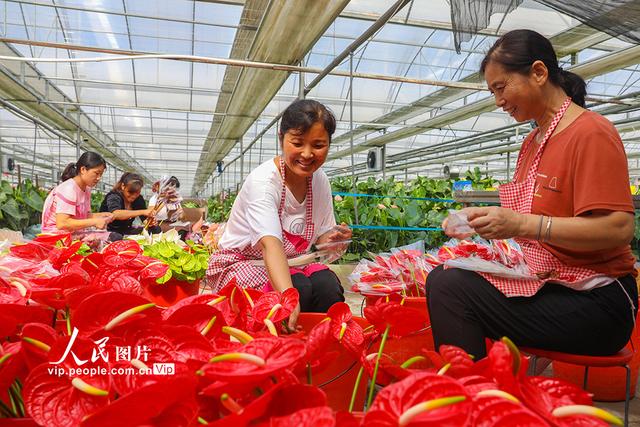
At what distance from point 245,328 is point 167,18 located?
7489 mm

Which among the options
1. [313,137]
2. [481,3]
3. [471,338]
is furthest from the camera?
[481,3]

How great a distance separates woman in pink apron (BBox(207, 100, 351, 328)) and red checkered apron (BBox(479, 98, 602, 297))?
24.1 inches

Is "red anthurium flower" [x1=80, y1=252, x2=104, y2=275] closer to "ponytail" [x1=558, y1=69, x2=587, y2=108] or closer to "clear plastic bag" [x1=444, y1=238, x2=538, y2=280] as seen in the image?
"clear plastic bag" [x1=444, y1=238, x2=538, y2=280]

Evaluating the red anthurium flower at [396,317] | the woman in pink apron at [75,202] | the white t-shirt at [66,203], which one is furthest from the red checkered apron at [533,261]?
the white t-shirt at [66,203]

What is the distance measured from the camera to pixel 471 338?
1.36 metres

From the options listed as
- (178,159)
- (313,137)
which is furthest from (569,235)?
(178,159)

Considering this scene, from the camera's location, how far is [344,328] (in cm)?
80

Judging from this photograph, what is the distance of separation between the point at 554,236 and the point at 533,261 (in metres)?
0.21

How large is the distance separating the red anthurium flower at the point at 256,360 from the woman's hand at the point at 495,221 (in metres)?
0.84

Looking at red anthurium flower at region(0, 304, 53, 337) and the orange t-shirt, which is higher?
the orange t-shirt

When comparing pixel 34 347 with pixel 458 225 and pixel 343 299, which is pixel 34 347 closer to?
pixel 458 225

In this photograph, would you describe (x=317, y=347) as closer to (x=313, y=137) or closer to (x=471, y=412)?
(x=471, y=412)

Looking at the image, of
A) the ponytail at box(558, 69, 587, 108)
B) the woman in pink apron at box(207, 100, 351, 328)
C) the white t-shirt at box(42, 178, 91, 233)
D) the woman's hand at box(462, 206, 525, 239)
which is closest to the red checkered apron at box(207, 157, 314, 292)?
the woman in pink apron at box(207, 100, 351, 328)

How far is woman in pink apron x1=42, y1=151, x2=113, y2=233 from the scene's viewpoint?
11.2 ft
